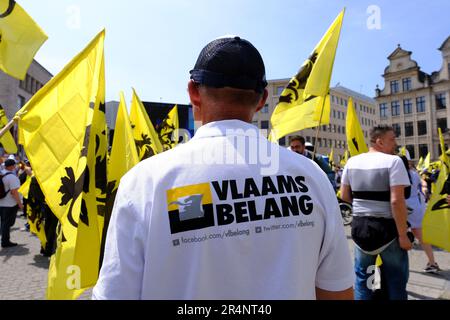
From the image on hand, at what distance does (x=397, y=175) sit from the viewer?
325 centimetres

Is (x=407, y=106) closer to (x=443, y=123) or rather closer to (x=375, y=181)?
(x=443, y=123)

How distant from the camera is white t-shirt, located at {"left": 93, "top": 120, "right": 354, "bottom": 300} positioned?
1161mm

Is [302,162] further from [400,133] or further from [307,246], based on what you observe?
[400,133]

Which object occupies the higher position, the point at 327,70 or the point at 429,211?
the point at 327,70

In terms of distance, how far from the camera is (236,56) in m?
1.31

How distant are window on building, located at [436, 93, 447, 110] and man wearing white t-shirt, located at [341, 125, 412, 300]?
58858 mm

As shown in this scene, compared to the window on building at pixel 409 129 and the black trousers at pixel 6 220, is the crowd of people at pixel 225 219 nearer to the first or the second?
the black trousers at pixel 6 220

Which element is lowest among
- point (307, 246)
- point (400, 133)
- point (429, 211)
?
point (429, 211)

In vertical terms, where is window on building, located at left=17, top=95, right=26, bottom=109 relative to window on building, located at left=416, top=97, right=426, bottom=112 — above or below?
below

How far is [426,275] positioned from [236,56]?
572cm

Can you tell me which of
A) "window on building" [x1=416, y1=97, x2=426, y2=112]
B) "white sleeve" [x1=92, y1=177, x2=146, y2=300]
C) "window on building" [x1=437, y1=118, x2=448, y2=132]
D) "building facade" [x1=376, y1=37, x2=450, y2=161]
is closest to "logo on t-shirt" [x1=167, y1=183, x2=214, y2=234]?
"white sleeve" [x1=92, y1=177, x2=146, y2=300]

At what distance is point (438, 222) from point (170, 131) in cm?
596

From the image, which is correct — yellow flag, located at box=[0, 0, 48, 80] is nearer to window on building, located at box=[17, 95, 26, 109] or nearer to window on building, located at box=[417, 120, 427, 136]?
window on building, located at box=[17, 95, 26, 109]
